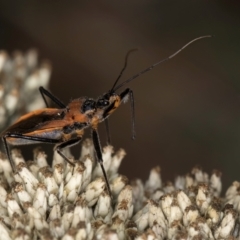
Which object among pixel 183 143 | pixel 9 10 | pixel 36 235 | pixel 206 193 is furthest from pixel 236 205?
pixel 9 10

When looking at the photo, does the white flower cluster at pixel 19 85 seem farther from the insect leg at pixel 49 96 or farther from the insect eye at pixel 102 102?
the insect eye at pixel 102 102

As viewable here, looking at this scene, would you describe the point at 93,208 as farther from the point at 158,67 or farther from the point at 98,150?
the point at 158,67

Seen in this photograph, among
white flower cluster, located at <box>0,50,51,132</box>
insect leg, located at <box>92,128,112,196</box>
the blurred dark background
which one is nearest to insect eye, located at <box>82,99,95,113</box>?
insect leg, located at <box>92,128,112,196</box>

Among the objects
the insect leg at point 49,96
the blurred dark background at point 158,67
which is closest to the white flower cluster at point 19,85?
the insect leg at point 49,96

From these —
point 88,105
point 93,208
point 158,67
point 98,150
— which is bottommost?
point 158,67

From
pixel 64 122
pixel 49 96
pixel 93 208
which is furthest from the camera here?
pixel 49 96

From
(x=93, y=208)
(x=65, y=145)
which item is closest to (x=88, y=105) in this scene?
(x=65, y=145)

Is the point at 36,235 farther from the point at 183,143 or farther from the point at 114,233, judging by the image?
the point at 183,143
